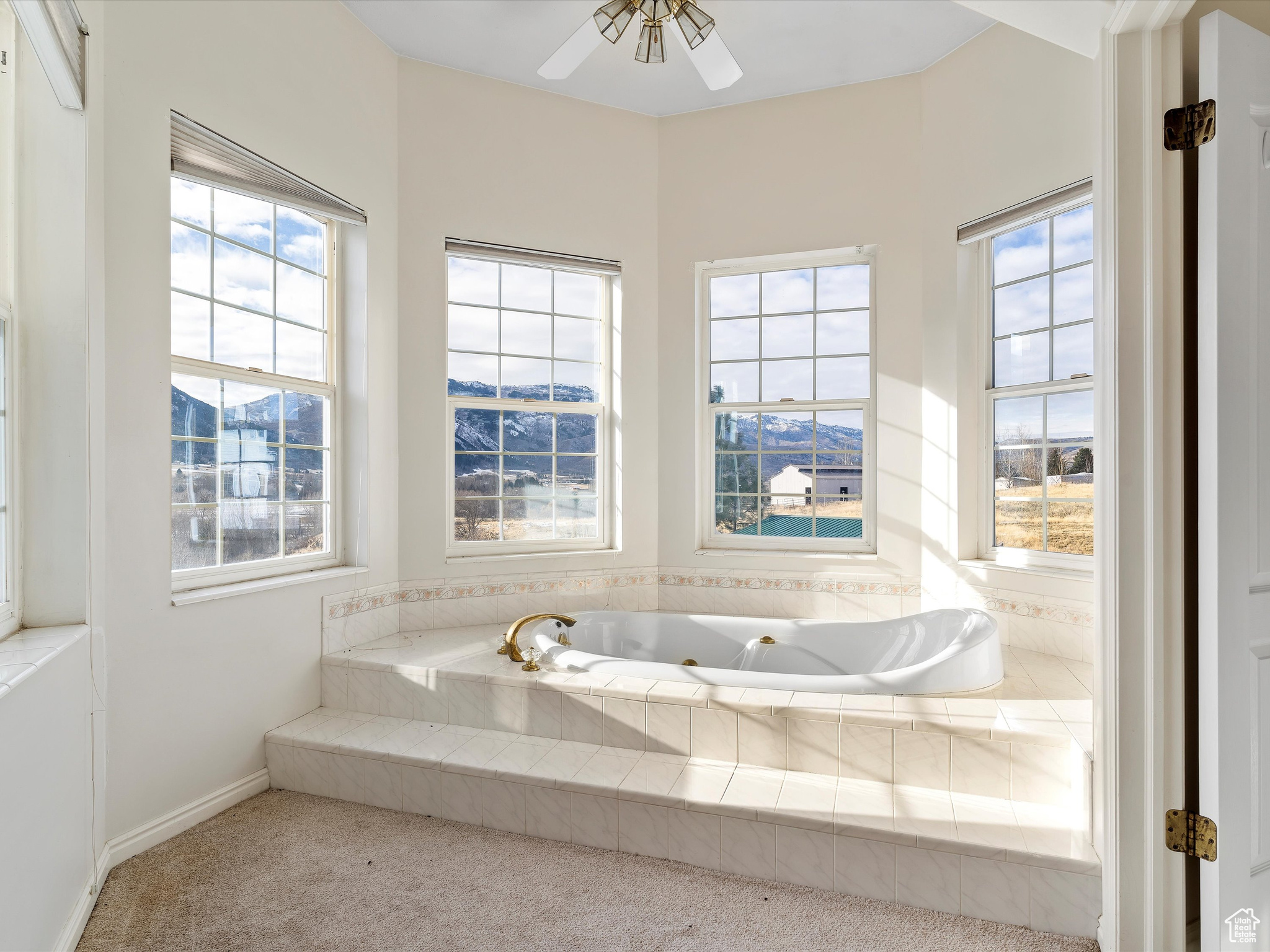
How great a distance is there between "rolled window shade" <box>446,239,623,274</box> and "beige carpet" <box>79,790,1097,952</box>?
2664mm

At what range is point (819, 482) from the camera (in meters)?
3.86

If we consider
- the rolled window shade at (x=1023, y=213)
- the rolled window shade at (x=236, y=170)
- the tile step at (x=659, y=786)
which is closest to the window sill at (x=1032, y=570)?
the tile step at (x=659, y=786)

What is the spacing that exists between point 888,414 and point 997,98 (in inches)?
58.2

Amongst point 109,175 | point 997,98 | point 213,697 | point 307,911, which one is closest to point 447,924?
point 307,911

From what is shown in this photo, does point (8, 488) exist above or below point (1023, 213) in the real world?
below

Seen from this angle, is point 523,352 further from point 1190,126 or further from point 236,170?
point 1190,126

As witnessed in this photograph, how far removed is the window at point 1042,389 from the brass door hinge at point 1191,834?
1569 mm

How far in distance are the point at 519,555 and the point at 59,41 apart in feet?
8.62

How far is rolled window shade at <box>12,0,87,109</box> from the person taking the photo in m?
1.70

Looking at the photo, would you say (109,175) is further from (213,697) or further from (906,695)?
(906,695)

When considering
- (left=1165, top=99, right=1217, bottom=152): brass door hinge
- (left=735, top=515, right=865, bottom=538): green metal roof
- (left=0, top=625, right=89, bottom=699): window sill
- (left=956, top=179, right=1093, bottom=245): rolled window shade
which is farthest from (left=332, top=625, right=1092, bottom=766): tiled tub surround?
(left=956, top=179, right=1093, bottom=245): rolled window shade

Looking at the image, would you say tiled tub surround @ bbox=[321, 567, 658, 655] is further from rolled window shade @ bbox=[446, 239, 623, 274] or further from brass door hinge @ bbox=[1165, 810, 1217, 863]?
brass door hinge @ bbox=[1165, 810, 1217, 863]

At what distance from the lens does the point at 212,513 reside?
2680mm

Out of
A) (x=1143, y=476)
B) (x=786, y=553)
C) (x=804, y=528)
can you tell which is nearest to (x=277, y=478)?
(x=786, y=553)
